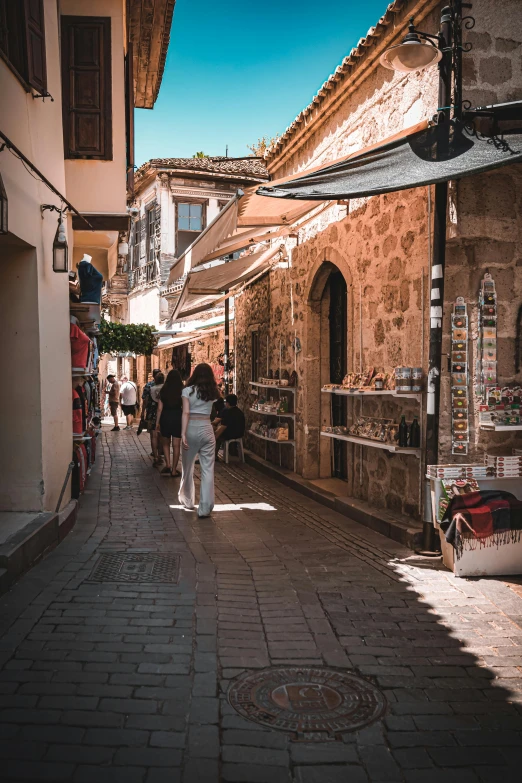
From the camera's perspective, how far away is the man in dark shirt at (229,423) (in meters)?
13.0

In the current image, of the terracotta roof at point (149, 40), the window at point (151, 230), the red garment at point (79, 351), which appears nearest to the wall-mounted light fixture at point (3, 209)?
the red garment at point (79, 351)

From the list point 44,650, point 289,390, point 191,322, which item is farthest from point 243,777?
point 191,322

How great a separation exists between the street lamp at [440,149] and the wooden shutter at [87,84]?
404 centimetres

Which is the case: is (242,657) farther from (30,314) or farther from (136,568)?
(30,314)

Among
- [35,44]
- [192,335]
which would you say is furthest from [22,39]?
[192,335]

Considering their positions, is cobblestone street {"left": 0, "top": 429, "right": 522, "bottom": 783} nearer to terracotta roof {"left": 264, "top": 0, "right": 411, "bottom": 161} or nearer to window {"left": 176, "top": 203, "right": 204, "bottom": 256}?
terracotta roof {"left": 264, "top": 0, "right": 411, "bottom": 161}

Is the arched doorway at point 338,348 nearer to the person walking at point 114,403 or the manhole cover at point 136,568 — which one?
the manhole cover at point 136,568

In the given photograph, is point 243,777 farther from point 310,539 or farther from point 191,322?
point 191,322

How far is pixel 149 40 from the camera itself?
11.7 m

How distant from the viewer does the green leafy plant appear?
21.3 metres

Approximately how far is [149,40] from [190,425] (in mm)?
7143

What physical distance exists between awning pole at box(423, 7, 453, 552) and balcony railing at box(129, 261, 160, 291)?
20149mm

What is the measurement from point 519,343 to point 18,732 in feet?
17.8

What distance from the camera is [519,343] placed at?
22.0 ft
